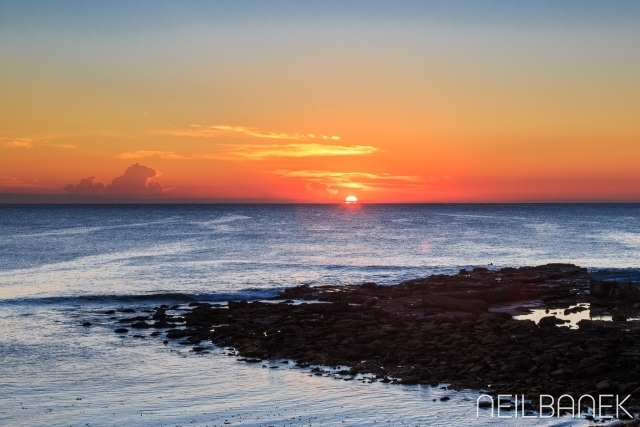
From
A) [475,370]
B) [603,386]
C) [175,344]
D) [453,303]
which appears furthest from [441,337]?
[175,344]

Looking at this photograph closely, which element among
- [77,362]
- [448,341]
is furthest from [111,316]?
[448,341]

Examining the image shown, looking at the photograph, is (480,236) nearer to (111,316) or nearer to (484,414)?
(111,316)

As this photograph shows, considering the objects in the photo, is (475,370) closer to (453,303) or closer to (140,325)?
(453,303)

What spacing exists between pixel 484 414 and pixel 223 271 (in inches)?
2085

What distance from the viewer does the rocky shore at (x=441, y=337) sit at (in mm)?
24609

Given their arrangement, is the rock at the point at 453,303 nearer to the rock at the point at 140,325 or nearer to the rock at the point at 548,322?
the rock at the point at 548,322

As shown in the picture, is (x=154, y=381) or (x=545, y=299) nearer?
(x=154, y=381)

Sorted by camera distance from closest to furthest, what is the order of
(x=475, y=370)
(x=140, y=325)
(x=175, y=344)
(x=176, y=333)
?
(x=475, y=370) < (x=175, y=344) < (x=176, y=333) < (x=140, y=325)

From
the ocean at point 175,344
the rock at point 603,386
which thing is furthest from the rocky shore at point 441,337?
the ocean at point 175,344

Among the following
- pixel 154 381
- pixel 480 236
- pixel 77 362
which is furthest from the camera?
pixel 480 236

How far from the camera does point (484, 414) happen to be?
68.2 ft

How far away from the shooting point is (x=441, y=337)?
102 feet

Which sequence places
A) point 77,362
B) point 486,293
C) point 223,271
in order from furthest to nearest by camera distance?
point 223,271 → point 486,293 → point 77,362

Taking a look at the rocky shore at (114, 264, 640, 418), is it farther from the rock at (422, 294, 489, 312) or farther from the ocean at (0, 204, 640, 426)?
the ocean at (0, 204, 640, 426)
